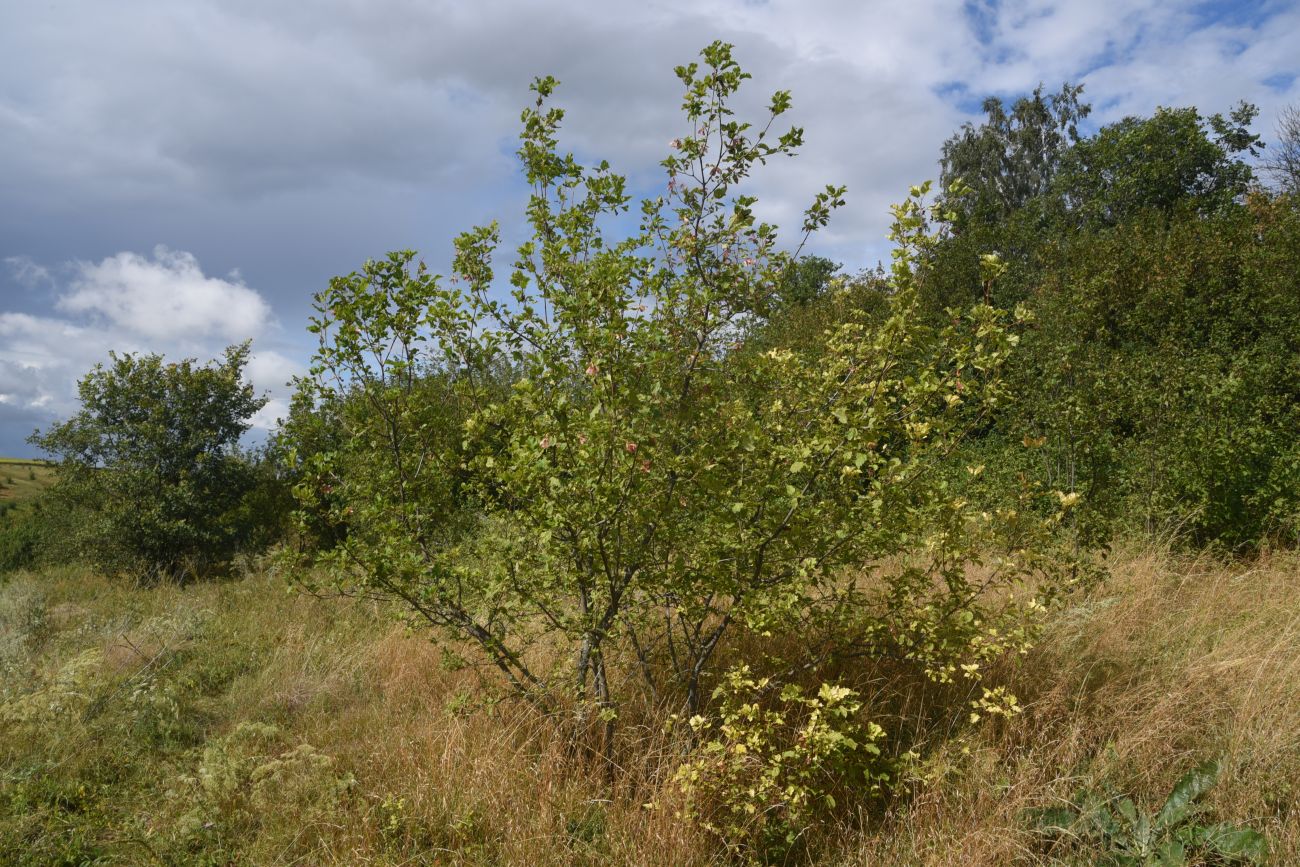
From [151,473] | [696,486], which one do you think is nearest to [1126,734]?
[696,486]

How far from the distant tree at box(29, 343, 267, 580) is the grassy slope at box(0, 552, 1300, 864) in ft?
17.9

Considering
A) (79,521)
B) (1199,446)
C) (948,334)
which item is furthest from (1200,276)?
(79,521)

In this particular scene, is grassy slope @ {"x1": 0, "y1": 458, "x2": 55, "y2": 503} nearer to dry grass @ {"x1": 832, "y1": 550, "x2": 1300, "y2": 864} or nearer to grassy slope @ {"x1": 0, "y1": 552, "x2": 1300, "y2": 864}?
grassy slope @ {"x1": 0, "y1": 552, "x2": 1300, "y2": 864}

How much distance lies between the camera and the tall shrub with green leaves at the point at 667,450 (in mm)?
3057

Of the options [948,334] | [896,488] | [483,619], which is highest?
[948,334]

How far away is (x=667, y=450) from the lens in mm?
3357

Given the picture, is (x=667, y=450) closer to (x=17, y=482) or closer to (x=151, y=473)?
(x=151, y=473)

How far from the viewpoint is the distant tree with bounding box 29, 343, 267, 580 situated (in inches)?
422

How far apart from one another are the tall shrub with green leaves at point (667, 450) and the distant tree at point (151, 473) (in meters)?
8.71

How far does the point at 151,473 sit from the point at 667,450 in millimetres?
10402

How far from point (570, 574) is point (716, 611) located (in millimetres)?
674

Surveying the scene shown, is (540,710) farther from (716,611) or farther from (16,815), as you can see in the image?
(16,815)

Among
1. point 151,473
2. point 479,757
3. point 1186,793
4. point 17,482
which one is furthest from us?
point 17,482

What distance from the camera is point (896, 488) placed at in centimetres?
313
